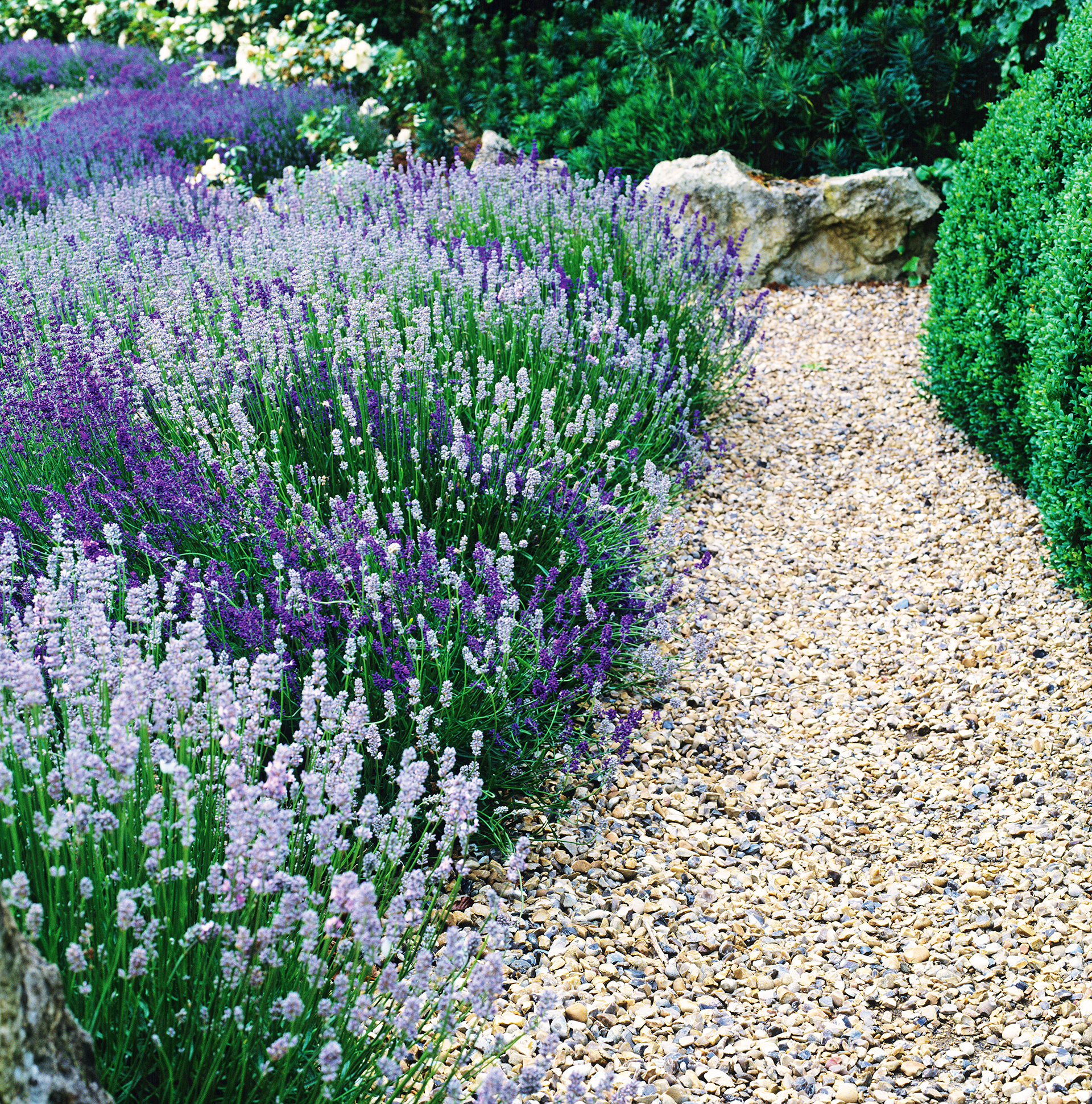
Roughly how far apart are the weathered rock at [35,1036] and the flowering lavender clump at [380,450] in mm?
668

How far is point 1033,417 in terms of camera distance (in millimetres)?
3566

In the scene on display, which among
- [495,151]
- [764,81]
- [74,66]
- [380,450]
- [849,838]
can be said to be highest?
[74,66]

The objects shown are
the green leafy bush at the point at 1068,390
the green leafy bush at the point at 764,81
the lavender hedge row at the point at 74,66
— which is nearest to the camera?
the green leafy bush at the point at 1068,390

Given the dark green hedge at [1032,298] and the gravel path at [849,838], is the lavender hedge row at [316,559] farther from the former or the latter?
the dark green hedge at [1032,298]

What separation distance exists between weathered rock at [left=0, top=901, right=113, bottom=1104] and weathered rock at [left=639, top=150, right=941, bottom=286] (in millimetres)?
5869

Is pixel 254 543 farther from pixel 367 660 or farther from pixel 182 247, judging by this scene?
pixel 182 247

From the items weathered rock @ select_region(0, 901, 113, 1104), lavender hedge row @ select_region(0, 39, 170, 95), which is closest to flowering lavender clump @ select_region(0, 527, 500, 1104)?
weathered rock @ select_region(0, 901, 113, 1104)

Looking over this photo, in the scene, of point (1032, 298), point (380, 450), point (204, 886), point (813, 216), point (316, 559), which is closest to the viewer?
point (204, 886)

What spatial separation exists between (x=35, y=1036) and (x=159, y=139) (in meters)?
8.63

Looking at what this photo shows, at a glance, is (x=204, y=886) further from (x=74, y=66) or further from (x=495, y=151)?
(x=74, y=66)

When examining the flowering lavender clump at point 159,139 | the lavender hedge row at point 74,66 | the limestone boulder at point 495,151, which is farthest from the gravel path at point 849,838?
the lavender hedge row at point 74,66

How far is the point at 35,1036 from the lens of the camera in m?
1.02

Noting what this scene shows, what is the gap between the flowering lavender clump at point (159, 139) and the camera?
22.2ft

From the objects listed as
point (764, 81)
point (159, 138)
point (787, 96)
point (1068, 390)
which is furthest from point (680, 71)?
point (1068, 390)
